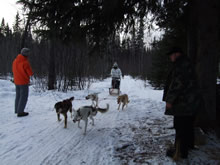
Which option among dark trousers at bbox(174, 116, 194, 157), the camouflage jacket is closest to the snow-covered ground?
dark trousers at bbox(174, 116, 194, 157)

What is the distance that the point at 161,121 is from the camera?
5492 mm

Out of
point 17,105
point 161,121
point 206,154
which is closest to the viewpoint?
point 206,154

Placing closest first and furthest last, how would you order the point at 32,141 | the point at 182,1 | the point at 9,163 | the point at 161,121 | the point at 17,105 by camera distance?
the point at 9,163 < the point at 32,141 < the point at 182,1 < the point at 161,121 < the point at 17,105

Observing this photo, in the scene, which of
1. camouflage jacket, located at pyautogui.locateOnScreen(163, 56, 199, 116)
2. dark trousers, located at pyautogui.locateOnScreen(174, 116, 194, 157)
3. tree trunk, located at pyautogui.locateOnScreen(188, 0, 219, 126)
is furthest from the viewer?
tree trunk, located at pyautogui.locateOnScreen(188, 0, 219, 126)

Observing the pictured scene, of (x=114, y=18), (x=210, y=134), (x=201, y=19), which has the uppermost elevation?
(x=114, y=18)

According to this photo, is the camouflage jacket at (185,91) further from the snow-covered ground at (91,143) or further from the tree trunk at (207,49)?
the tree trunk at (207,49)

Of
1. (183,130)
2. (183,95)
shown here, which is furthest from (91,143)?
(183,95)

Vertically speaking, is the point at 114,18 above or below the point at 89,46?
above

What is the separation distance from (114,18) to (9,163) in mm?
4344

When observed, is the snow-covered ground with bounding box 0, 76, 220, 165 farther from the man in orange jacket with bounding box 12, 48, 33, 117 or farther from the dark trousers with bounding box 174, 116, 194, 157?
the man in orange jacket with bounding box 12, 48, 33, 117

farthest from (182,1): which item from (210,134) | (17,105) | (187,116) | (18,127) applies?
(17,105)

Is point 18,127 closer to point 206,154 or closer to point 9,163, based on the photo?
point 9,163

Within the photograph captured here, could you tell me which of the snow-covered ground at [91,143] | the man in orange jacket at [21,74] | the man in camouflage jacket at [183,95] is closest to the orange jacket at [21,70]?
the man in orange jacket at [21,74]

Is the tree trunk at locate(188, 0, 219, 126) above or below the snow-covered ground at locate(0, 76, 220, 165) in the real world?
above
